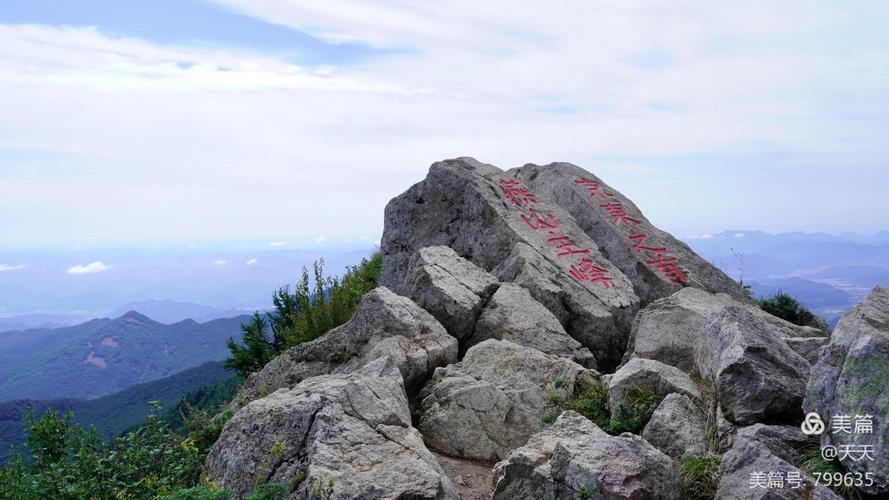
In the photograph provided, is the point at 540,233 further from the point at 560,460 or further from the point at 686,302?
the point at 560,460

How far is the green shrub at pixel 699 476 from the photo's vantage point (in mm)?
7676

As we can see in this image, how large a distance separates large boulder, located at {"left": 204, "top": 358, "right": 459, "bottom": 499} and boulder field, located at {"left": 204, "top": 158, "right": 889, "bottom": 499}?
2cm

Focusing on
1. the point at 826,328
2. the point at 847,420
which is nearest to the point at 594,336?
the point at 826,328

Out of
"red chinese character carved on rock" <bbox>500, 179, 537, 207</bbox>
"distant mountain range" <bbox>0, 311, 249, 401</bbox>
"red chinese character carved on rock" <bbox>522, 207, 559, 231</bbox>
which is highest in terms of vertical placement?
"red chinese character carved on rock" <bbox>500, 179, 537, 207</bbox>

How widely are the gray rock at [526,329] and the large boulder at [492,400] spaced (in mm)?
1753

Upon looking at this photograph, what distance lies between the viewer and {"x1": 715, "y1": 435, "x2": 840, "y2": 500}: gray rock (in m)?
6.72

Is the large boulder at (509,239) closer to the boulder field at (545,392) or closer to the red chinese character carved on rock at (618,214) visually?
the boulder field at (545,392)

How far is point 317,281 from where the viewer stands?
21328 millimetres

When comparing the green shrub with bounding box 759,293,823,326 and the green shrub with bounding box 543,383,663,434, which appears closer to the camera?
the green shrub with bounding box 543,383,663,434

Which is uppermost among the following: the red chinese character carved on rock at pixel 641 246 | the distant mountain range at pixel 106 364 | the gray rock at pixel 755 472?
the red chinese character carved on rock at pixel 641 246

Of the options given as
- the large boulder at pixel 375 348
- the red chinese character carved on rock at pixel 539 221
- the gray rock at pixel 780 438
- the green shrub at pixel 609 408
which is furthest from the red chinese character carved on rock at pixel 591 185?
the gray rock at pixel 780 438

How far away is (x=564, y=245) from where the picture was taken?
18203 mm

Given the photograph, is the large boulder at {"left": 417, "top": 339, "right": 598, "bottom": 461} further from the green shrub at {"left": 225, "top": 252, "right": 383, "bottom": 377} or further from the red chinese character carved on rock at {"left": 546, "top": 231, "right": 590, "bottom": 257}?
the green shrub at {"left": 225, "top": 252, "right": 383, "bottom": 377}

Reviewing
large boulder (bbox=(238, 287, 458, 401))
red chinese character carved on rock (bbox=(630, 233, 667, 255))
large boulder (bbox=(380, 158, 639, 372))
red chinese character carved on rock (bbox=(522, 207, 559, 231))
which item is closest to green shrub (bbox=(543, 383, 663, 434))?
large boulder (bbox=(238, 287, 458, 401))
